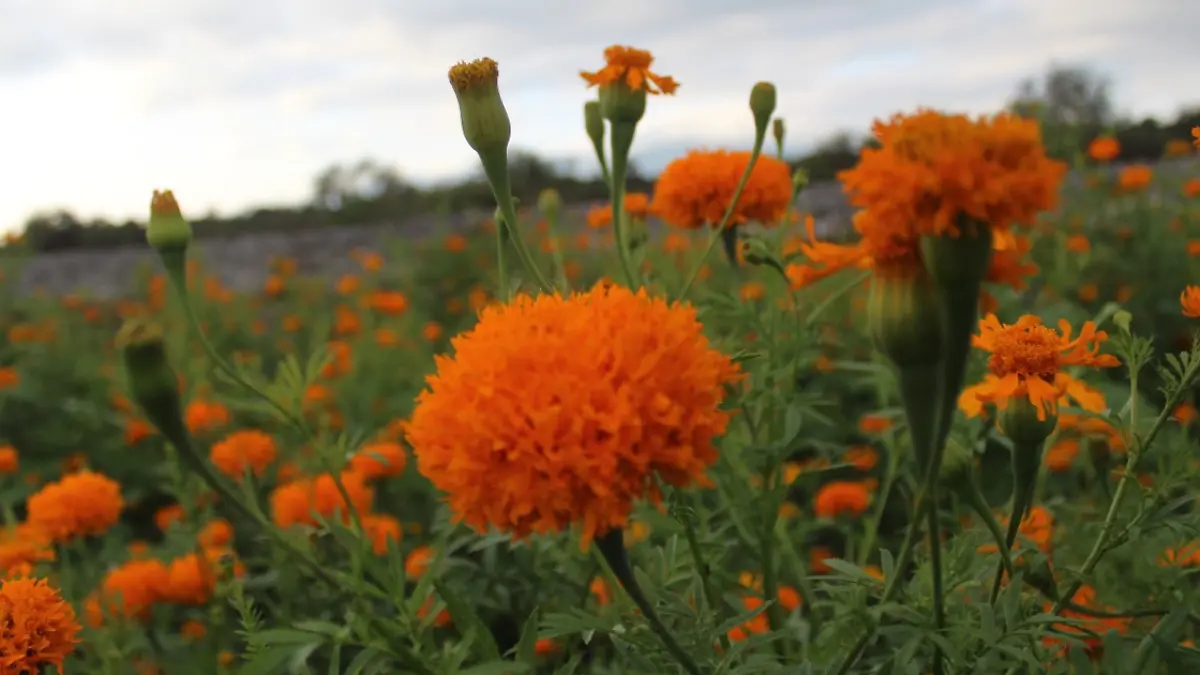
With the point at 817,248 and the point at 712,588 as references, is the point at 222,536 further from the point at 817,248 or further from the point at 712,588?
the point at 817,248

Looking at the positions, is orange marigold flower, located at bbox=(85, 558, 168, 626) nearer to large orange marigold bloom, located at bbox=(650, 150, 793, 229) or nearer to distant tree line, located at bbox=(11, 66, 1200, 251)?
large orange marigold bloom, located at bbox=(650, 150, 793, 229)

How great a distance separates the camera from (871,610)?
79 centimetres

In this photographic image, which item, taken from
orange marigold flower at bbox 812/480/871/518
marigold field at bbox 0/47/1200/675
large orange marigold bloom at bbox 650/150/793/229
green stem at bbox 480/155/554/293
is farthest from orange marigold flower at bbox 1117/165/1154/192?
green stem at bbox 480/155/554/293

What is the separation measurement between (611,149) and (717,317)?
0.93 ft

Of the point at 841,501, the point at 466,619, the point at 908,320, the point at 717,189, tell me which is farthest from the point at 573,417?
the point at 841,501

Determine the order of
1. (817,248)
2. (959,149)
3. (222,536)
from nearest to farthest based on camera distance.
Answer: (959,149) → (817,248) → (222,536)

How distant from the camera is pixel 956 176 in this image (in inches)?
23.5

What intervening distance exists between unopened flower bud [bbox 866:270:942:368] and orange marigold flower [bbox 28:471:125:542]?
1515 millimetres

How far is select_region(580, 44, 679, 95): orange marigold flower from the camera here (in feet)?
3.81

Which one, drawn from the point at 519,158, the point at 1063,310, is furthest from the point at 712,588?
the point at 519,158

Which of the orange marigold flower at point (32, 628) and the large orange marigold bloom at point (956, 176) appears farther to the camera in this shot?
the orange marigold flower at point (32, 628)

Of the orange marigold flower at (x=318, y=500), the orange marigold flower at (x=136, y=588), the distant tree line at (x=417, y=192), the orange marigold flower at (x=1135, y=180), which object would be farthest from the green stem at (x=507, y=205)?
the distant tree line at (x=417, y=192)

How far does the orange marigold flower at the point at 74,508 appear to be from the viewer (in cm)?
167

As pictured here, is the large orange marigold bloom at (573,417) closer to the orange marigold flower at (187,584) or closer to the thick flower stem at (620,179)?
the thick flower stem at (620,179)
